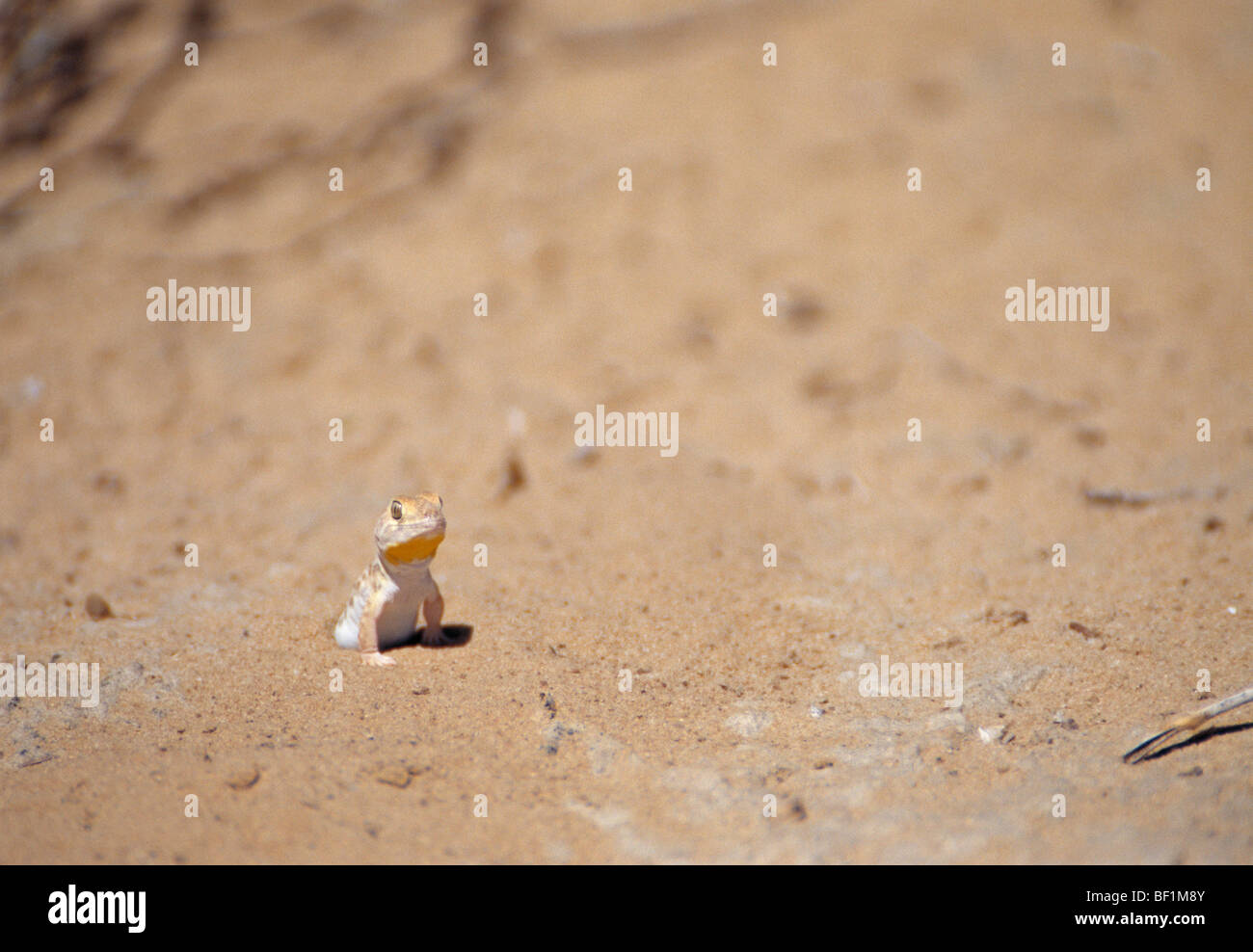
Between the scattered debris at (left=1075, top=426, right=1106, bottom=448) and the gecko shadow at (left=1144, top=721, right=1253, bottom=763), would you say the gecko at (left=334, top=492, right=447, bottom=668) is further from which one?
the scattered debris at (left=1075, top=426, right=1106, bottom=448)

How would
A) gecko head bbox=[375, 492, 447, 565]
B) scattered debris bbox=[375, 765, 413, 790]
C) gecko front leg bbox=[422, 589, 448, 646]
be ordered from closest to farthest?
1. scattered debris bbox=[375, 765, 413, 790]
2. gecko head bbox=[375, 492, 447, 565]
3. gecko front leg bbox=[422, 589, 448, 646]

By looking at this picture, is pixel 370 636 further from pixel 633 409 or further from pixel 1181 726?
pixel 633 409

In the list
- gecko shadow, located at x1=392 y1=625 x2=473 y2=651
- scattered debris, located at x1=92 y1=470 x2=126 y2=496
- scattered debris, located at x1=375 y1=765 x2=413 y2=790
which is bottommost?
scattered debris, located at x1=375 y1=765 x2=413 y2=790

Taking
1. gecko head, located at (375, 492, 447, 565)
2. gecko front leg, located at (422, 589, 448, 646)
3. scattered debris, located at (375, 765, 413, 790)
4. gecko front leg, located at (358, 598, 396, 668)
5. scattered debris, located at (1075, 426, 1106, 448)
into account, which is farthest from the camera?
scattered debris, located at (1075, 426, 1106, 448)

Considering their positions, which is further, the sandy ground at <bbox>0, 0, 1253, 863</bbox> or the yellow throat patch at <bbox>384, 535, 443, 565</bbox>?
the yellow throat patch at <bbox>384, 535, 443, 565</bbox>

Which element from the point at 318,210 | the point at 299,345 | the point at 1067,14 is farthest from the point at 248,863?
the point at 1067,14

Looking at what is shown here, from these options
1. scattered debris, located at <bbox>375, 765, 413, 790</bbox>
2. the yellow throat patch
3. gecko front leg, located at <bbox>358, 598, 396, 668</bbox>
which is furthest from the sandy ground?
the yellow throat patch

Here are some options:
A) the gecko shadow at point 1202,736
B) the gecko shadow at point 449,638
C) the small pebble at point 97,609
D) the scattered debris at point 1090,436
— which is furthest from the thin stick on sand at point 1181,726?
the small pebble at point 97,609

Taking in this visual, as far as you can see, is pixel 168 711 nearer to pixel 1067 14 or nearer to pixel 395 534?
pixel 395 534
